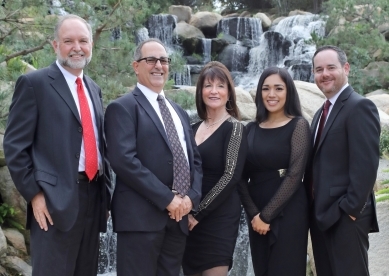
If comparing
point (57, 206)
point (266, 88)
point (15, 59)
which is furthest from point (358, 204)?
point (15, 59)

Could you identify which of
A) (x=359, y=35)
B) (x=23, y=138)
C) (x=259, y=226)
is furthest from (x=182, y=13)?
(x=23, y=138)

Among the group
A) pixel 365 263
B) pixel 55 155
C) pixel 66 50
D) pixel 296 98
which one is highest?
pixel 66 50

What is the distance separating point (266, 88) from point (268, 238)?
0.97m

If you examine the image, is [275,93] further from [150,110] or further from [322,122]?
[150,110]

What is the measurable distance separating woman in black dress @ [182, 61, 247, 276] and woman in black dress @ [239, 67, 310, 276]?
0.43 ft

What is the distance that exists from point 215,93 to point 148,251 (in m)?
1.10

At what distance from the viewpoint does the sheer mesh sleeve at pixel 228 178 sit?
3.23m

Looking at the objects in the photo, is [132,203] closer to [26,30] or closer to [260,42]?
[26,30]

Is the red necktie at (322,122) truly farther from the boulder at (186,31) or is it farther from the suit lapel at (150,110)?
the boulder at (186,31)

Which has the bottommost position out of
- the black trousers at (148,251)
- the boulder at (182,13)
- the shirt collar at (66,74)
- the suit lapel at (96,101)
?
the black trousers at (148,251)

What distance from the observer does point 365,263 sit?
10.2ft

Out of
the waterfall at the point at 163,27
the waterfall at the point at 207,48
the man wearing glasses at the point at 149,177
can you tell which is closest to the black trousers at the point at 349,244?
the man wearing glasses at the point at 149,177

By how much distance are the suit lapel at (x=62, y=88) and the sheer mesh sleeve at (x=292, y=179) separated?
1.28 m

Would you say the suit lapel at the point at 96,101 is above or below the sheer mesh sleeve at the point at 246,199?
above
